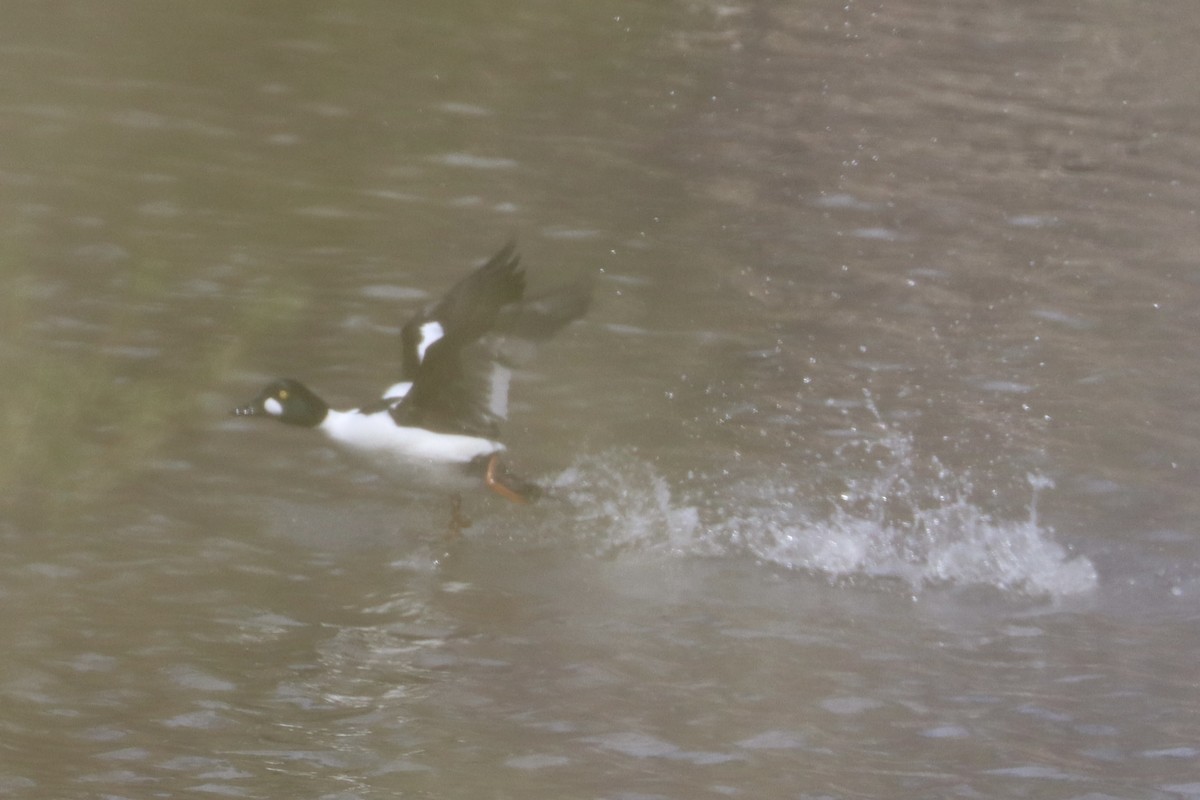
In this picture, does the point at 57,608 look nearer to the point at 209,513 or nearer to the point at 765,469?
the point at 209,513

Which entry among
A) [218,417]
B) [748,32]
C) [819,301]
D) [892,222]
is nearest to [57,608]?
[218,417]

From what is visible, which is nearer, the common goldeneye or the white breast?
the common goldeneye

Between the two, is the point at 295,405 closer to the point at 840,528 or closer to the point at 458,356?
the point at 458,356

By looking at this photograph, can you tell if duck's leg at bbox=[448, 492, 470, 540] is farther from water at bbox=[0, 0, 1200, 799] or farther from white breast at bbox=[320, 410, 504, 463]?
white breast at bbox=[320, 410, 504, 463]

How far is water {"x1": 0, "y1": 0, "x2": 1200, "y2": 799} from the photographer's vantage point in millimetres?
6023

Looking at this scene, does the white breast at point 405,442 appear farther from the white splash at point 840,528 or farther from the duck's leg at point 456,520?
the white splash at point 840,528

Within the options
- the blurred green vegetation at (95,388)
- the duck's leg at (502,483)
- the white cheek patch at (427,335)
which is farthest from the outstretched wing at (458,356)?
the blurred green vegetation at (95,388)

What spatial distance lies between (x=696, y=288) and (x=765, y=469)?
261cm

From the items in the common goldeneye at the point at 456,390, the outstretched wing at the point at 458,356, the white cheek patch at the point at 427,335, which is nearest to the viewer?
the outstretched wing at the point at 458,356

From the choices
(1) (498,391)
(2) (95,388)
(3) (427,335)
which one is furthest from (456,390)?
(2) (95,388)

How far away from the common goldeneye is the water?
46 cm

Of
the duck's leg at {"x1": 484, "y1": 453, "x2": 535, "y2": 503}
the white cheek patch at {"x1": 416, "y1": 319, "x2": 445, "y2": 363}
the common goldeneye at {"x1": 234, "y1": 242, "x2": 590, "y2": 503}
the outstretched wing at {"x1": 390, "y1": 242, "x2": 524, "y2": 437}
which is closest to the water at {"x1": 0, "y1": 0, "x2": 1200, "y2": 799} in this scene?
the duck's leg at {"x1": 484, "y1": 453, "x2": 535, "y2": 503}

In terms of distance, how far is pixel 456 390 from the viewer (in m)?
7.42

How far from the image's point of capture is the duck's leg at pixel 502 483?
7.73 meters
